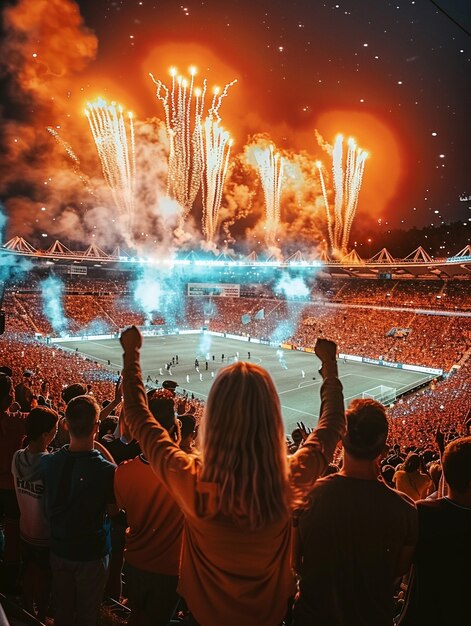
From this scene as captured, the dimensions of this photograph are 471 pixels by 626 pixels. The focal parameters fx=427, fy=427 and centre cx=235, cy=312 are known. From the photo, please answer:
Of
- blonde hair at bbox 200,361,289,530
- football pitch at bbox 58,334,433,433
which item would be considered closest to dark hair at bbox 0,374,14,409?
blonde hair at bbox 200,361,289,530

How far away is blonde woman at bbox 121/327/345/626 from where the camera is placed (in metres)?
1.99

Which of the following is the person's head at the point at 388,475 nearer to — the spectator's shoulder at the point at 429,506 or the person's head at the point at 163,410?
the spectator's shoulder at the point at 429,506

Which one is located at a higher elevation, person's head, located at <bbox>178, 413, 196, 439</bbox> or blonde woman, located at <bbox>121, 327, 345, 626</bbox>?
blonde woman, located at <bbox>121, 327, 345, 626</bbox>

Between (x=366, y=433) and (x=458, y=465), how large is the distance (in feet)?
2.11

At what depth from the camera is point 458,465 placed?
263cm

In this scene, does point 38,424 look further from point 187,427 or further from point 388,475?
point 388,475

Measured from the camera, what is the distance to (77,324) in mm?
60281

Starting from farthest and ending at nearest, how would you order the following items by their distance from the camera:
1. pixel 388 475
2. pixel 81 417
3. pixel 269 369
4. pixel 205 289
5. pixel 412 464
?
pixel 205 289
pixel 269 369
pixel 388 475
pixel 412 464
pixel 81 417

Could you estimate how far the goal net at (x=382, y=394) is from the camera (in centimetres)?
3085

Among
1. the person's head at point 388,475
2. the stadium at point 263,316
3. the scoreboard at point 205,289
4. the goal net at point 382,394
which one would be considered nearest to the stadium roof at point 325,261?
the stadium at point 263,316

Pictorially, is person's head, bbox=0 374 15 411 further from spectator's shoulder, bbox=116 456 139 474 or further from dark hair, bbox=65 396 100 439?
spectator's shoulder, bbox=116 456 139 474

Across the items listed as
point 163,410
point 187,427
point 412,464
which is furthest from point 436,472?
point 163,410

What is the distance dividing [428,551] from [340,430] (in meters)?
0.83

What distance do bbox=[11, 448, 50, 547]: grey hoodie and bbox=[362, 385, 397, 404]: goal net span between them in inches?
1150
